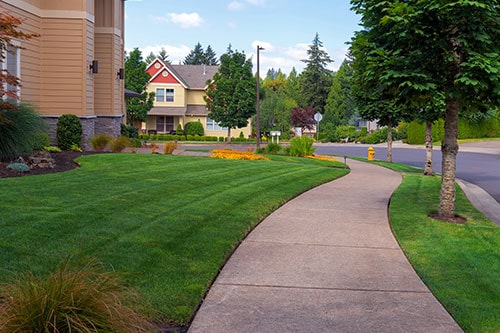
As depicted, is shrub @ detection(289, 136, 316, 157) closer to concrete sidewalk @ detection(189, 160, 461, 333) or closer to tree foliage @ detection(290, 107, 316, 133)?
concrete sidewalk @ detection(189, 160, 461, 333)

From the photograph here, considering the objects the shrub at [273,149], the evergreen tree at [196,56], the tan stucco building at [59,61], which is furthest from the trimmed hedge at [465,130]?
the evergreen tree at [196,56]

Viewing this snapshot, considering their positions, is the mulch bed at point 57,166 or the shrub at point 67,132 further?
the shrub at point 67,132

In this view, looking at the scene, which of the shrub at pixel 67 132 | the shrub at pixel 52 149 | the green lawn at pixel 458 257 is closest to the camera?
the green lawn at pixel 458 257

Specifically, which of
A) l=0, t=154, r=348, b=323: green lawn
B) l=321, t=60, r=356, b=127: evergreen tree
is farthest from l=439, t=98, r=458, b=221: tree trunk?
l=321, t=60, r=356, b=127: evergreen tree

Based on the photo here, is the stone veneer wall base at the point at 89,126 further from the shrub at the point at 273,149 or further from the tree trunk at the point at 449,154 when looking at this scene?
the tree trunk at the point at 449,154

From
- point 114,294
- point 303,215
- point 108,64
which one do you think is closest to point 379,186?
point 303,215

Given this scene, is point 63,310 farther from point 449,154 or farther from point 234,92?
point 234,92

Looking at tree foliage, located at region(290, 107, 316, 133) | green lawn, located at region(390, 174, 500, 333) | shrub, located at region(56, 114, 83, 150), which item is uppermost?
tree foliage, located at region(290, 107, 316, 133)

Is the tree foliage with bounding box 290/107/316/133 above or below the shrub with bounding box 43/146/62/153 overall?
above

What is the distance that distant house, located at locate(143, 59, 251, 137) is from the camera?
192 ft

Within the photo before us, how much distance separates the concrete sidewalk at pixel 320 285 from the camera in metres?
4.89

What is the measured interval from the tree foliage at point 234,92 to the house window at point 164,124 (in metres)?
8.49

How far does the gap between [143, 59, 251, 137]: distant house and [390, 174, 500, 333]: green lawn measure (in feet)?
157

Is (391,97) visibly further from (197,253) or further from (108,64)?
(108,64)
